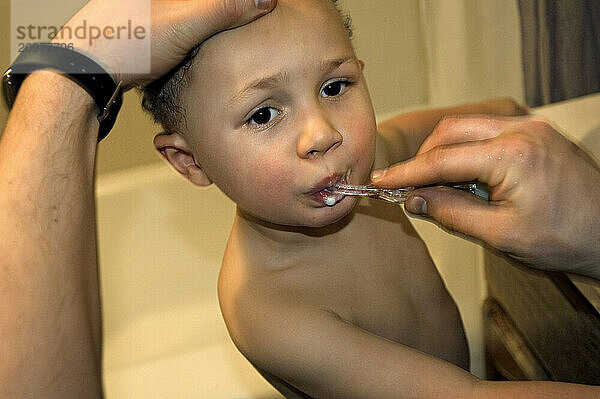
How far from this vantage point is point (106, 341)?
1.28 meters

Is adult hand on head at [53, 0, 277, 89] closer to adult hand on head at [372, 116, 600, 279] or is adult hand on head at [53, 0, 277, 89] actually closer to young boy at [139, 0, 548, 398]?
young boy at [139, 0, 548, 398]

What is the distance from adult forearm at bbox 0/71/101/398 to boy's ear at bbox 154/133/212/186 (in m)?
0.10

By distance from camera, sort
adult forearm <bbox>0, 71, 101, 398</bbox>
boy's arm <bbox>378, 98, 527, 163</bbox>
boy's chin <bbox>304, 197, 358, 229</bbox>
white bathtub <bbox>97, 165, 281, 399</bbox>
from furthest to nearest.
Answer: white bathtub <bbox>97, 165, 281, 399</bbox> → boy's arm <bbox>378, 98, 527, 163</bbox> → boy's chin <bbox>304, 197, 358, 229</bbox> → adult forearm <bbox>0, 71, 101, 398</bbox>

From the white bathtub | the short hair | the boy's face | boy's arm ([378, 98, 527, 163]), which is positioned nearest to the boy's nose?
the boy's face

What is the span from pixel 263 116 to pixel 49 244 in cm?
19

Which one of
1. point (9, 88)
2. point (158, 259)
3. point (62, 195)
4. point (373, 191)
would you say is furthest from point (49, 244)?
point (158, 259)

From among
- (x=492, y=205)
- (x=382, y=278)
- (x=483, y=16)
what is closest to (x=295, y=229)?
(x=382, y=278)

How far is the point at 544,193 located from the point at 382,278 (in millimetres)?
252

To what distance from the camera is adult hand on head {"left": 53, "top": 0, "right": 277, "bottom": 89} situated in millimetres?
565

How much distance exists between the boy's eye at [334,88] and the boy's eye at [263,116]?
44mm

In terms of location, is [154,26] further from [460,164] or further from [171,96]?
[460,164]

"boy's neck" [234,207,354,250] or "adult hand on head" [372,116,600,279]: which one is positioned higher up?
"adult hand on head" [372,116,600,279]

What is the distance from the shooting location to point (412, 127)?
2.91 ft

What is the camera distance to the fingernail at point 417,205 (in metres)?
0.60
